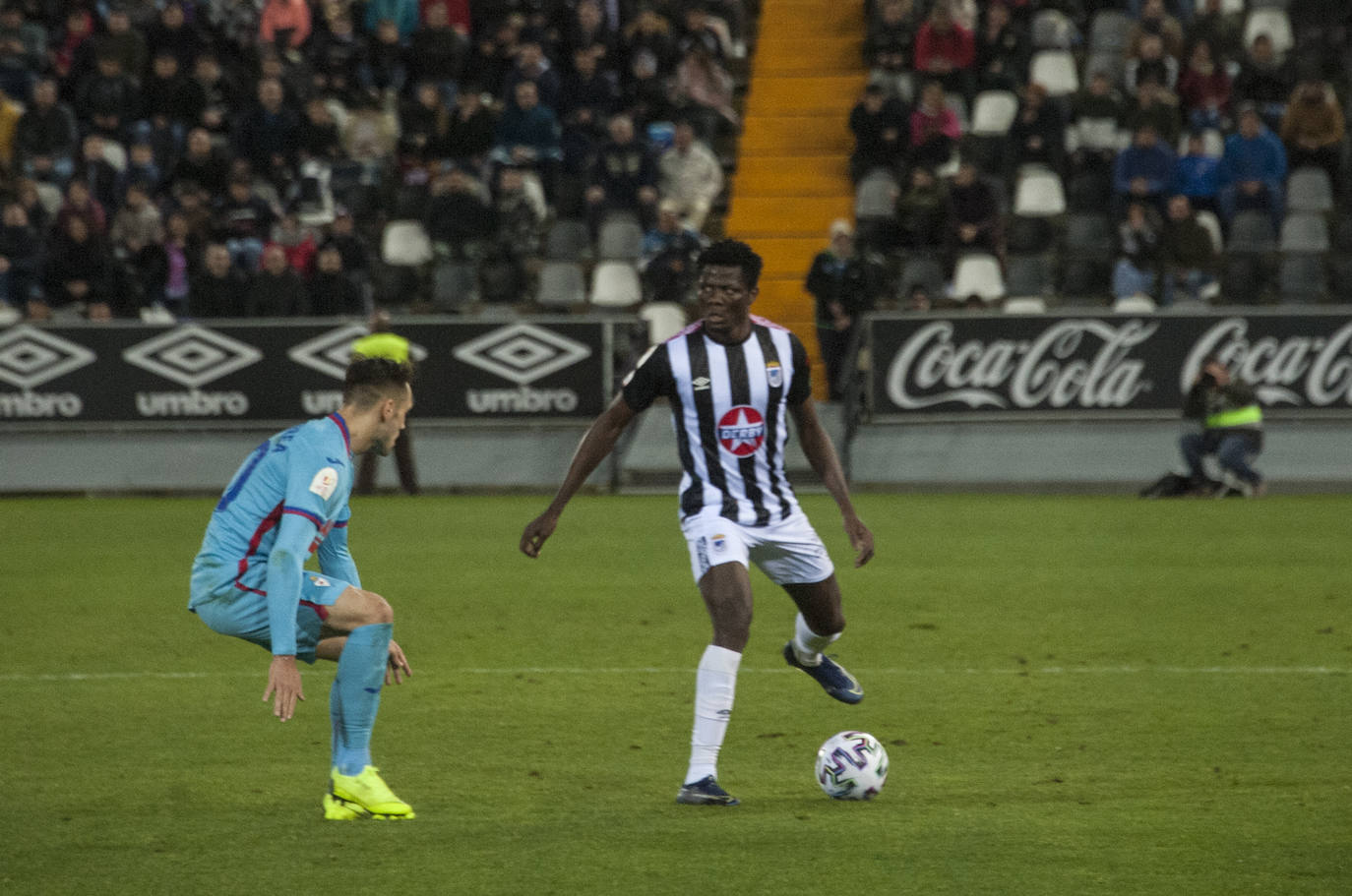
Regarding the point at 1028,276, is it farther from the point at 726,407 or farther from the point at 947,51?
the point at 726,407

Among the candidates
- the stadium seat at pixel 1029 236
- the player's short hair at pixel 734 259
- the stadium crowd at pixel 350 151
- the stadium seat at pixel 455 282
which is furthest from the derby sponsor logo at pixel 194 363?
the player's short hair at pixel 734 259

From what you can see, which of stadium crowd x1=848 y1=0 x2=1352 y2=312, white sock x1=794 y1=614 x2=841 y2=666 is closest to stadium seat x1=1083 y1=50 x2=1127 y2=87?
stadium crowd x1=848 y1=0 x2=1352 y2=312

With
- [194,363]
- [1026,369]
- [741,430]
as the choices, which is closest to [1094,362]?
[1026,369]

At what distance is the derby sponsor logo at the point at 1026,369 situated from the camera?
18.6m

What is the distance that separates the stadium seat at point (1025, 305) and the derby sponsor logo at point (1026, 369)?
0.96ft

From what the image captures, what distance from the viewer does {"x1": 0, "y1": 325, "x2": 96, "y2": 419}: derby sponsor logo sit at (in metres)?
19.4

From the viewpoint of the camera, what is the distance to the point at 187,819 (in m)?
6.32

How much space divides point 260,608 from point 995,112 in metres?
17.8

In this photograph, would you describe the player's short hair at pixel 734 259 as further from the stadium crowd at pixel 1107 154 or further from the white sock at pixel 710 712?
the stadium crowd at pixel 1107 154

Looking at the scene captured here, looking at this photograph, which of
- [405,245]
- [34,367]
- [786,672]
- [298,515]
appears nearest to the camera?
[298,515]

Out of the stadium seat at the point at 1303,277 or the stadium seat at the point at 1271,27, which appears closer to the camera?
the stadium seat at the point at 1303,277

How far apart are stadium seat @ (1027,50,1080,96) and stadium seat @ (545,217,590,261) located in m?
6.11

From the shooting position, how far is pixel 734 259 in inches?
259

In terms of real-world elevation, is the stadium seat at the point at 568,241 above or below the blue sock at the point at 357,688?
below
